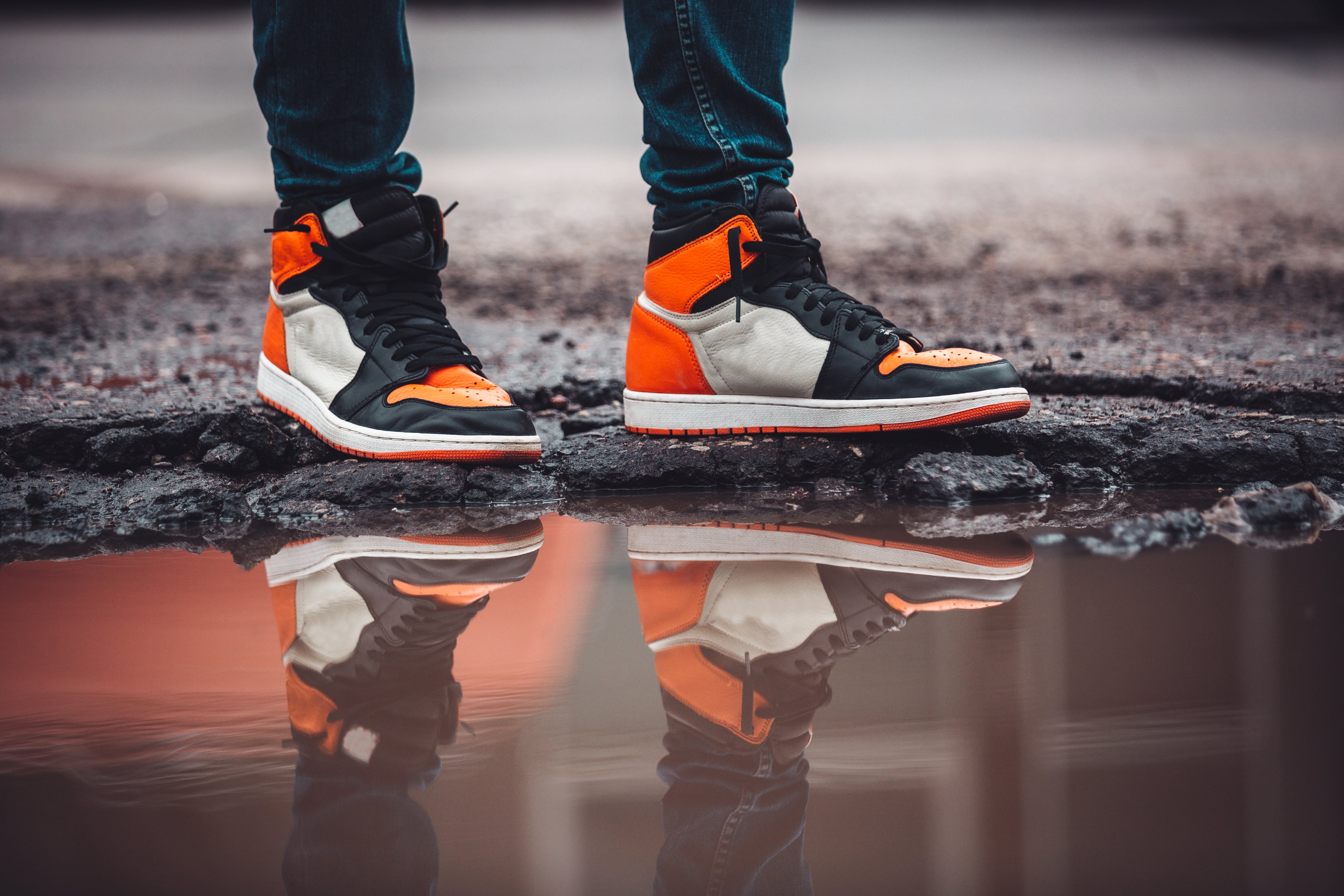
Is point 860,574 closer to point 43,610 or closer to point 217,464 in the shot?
point 43,610

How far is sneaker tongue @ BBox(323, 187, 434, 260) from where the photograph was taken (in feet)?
4.57

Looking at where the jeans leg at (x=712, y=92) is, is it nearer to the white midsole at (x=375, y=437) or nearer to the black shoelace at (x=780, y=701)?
the white midsole at (x=375, y=437)

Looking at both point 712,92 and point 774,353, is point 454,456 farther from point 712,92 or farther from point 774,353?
point 712,92

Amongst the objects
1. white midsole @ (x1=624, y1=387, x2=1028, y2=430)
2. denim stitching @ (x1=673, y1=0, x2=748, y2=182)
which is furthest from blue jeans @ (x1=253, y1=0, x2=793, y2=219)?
white midsole @ (x1=624, y1=387, x2=1028, y2=430)

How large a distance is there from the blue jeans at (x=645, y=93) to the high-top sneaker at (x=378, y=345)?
0.06 meters

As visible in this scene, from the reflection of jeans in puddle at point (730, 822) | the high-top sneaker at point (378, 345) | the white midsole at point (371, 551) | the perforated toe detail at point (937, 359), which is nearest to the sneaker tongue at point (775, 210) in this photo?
the perforated toe detail at point (937, 359)

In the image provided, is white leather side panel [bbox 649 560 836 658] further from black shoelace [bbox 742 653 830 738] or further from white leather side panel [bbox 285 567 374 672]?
white leather side panel [bbox 285 567 374 672]

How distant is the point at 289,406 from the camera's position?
1.47 m

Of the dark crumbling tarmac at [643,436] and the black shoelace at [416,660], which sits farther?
the dark crumbling tarmac at [643,436]

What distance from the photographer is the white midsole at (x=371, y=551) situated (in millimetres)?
1070

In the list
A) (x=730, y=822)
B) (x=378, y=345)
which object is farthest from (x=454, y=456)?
(x=730, y=822)

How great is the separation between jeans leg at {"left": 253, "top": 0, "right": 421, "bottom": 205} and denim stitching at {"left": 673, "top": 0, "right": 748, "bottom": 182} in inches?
17.0

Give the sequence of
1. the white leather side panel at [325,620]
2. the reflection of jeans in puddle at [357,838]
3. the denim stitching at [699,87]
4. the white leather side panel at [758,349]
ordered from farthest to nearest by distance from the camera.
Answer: the white leather side panel at [758,349] → the denim stitching at [699,87] → the white leather side panel at [325,620] → the reflection of jeans in puddle at [357,838]

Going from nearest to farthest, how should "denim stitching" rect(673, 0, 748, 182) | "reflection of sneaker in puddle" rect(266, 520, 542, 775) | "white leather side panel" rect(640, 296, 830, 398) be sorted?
"reflection of sneaker in puddle" rect(266, 520, 542, 775) < "denim stitching" rect(673, 0, 748, 182) < "white leather side panel" rect(640, 296, 830, 398)
